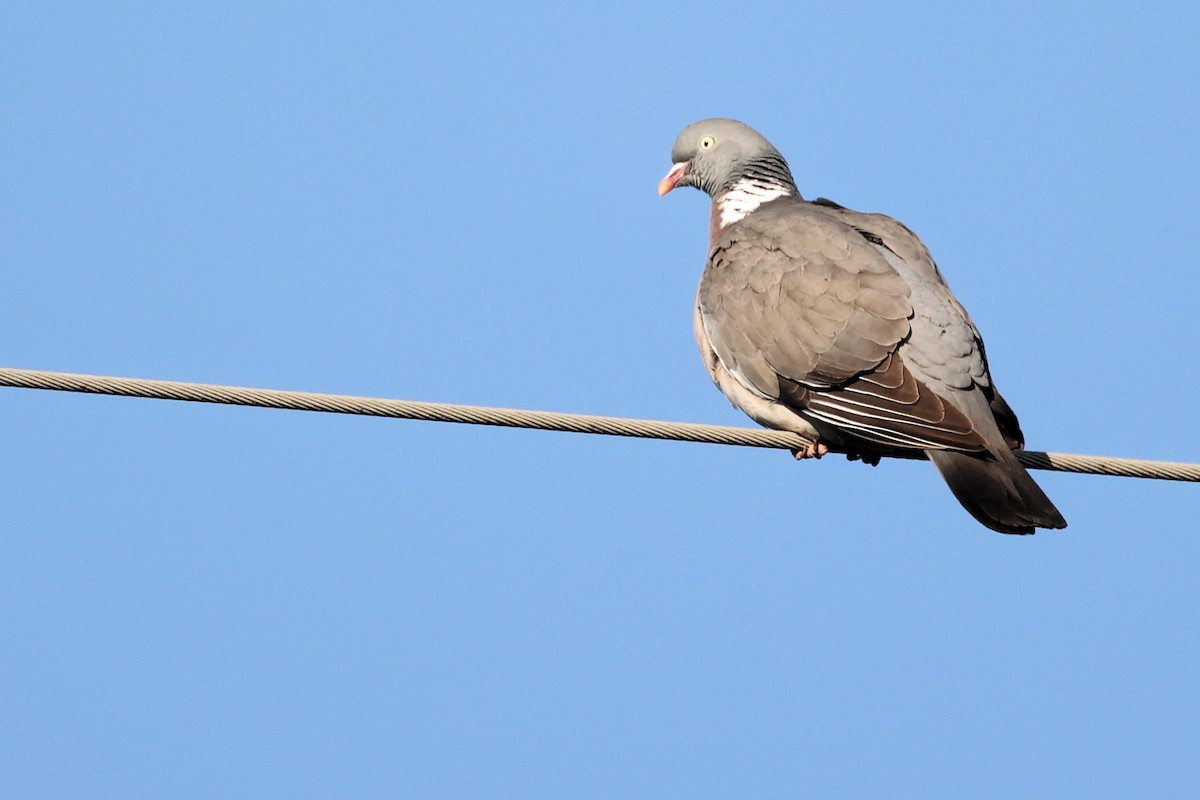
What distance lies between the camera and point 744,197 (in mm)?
7609

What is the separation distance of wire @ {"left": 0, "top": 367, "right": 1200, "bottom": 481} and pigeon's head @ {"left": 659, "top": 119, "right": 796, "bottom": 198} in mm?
2939

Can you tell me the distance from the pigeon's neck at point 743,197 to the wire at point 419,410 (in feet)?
8.53

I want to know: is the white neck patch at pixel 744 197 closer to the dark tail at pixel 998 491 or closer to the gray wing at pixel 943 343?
the gray wing at pixel 943 343

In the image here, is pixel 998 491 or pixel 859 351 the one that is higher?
pixel 859 351

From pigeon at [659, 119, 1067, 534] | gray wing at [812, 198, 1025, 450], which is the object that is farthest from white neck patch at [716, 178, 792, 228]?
gray wing at [812, 198, 1025, 450]

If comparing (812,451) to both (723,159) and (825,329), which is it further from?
(723,159)

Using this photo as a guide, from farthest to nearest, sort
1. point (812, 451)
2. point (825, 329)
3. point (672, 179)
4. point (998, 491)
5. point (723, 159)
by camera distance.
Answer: point (672, 179) → point (723, 159) → point (812, 451) → point (825, 329) → point (998, 491)

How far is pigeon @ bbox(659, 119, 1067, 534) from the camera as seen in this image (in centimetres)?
588

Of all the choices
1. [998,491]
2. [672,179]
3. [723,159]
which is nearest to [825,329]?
[998,491]

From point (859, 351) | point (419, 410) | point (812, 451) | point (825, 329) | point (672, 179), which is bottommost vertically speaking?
point (419, 410)

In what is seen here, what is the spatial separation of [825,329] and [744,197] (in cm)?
146

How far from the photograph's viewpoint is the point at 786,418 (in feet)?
21.5

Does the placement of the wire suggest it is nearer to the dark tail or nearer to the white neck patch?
the dark tail

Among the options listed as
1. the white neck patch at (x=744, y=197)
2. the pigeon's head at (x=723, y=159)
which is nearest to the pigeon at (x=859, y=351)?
the white neck patch at (x=744, y=197)
